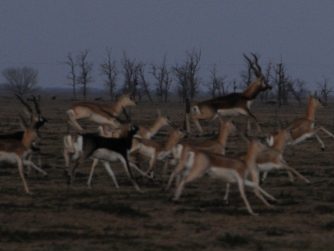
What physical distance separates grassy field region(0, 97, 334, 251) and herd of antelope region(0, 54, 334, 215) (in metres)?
0.37

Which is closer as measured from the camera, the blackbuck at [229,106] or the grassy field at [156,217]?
the grassy field at [156,217]

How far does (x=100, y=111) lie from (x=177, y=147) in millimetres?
7581

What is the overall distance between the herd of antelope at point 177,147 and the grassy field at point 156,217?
37cm

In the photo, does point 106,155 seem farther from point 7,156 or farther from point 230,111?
point 230,111

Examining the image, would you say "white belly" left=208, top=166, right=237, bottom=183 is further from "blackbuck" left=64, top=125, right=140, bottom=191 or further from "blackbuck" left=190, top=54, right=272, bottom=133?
"blackbuck" left=190, top=54, right=272, bottom=133

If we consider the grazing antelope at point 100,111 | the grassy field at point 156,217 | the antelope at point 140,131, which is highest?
the grazing antelope at point 100,111

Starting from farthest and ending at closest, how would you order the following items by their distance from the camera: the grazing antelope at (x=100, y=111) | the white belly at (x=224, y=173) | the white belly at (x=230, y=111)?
the white belly at (x=230, y=111) → the grazing antelope at (x=100, y=111) → the white belly at (x=224, y=173)

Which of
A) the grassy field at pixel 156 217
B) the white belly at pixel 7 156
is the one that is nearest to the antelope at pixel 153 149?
the grassy field at pixel 156 217

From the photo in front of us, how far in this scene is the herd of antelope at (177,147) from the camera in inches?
628

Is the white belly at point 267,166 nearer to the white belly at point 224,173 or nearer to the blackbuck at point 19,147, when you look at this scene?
the white belly at point 224,173

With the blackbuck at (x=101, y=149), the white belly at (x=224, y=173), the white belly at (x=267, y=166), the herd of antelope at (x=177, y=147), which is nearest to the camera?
the white belly at (x=224, y=173)

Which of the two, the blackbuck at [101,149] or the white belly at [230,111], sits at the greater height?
the white belly at [230,111]

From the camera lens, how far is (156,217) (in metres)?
14.9

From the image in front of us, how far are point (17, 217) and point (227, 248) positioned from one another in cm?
415
